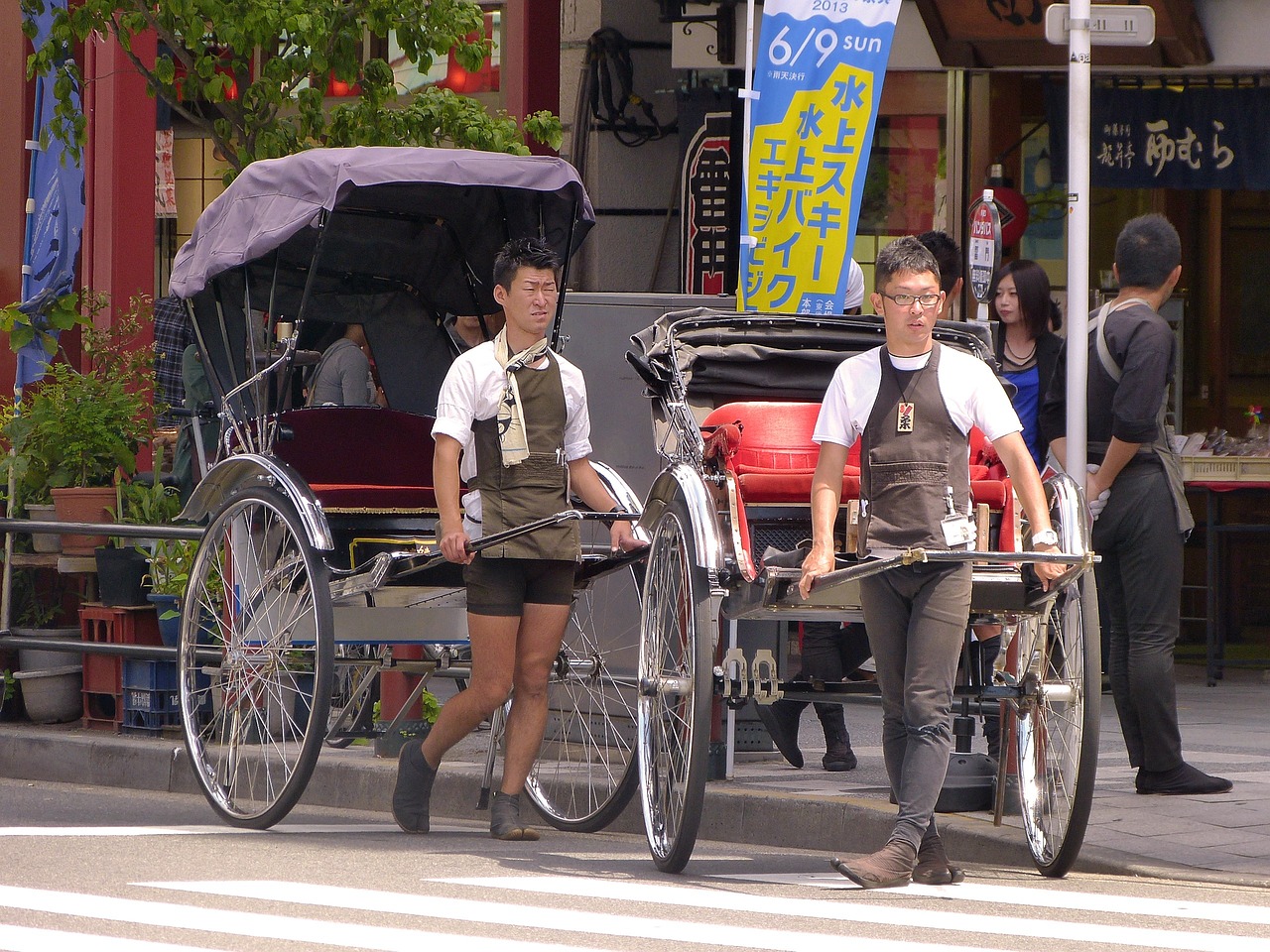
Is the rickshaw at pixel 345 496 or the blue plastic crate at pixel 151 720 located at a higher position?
the rickshaw at pixel 345 496

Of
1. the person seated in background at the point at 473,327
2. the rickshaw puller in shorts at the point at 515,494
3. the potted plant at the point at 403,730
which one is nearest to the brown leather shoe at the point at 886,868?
the rickshaw puller in shorts at the point at 515,494

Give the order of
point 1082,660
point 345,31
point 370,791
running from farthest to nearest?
point 345,31, point 370,791, point 1082,660

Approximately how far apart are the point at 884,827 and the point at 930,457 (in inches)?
62.0

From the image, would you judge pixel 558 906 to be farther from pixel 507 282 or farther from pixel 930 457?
pixel 507 282

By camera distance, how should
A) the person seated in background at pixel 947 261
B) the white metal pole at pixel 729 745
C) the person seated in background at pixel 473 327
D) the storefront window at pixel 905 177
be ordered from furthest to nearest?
the storefront window at pixel 905 177, the person seated in background at pixel 473 327, the person seated in background at pixel 947 261, the white metal pole at pixel 729 745

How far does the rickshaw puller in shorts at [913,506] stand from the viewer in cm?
578

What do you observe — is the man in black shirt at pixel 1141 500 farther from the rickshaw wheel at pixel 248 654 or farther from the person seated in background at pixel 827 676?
the rickshaw wheel at pixel 248 654

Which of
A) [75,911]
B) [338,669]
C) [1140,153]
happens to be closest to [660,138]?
[1140,153]

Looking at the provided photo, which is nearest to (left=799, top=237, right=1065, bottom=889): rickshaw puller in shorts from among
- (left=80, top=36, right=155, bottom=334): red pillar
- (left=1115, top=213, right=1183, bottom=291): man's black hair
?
(left=1115, top=213, right=1183, bottom=291): man's black hair

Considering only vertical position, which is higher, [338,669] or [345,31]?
[345,31]

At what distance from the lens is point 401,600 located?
7.33 m

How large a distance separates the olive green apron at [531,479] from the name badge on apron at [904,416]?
1359 millimetres

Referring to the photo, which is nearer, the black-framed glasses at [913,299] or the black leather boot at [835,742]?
the black-framed glasses at [913,299]

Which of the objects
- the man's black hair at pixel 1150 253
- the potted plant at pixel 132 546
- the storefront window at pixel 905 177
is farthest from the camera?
the storefront window at pixel 905 177
